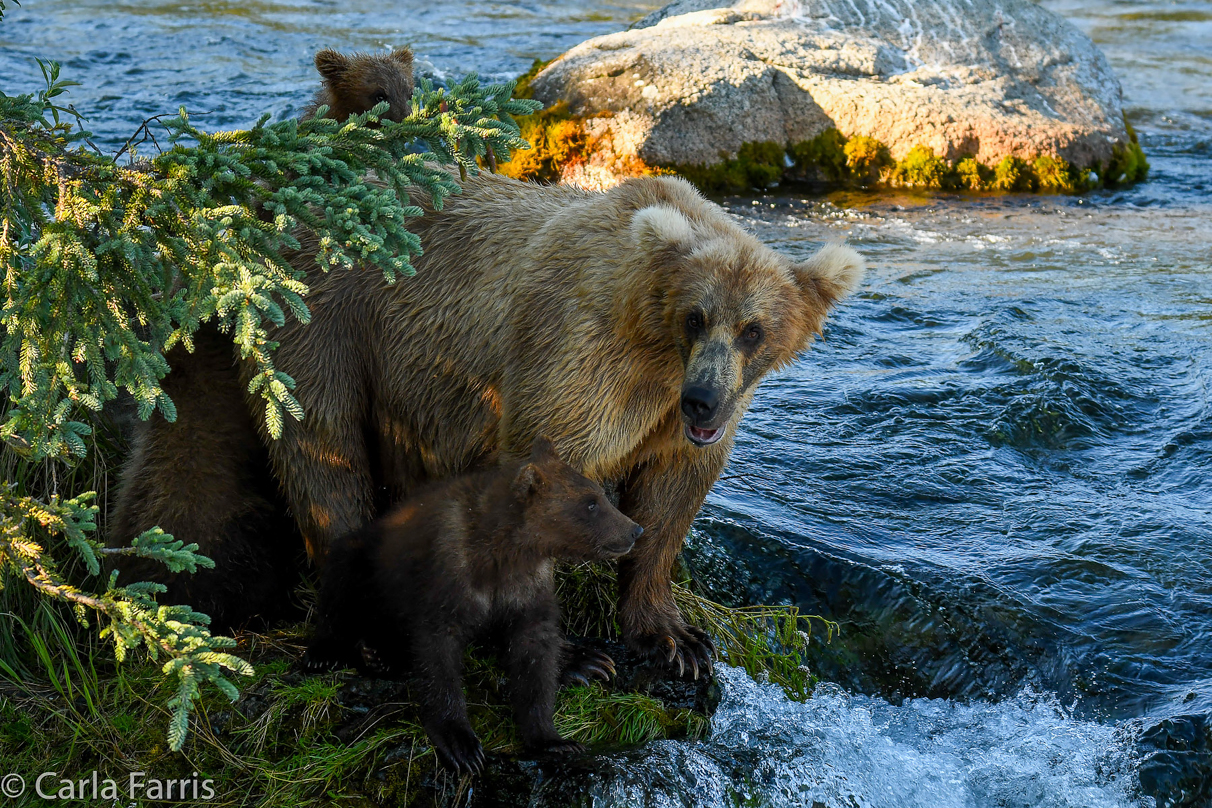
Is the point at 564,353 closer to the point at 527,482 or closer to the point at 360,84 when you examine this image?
the point at 527,482

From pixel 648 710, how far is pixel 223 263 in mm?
2808

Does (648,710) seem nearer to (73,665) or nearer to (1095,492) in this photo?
(73,665)

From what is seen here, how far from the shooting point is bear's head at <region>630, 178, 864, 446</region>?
187 inches

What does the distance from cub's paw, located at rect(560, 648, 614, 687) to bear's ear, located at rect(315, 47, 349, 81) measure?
16.2 ft

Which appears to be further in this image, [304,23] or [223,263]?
[304,23]

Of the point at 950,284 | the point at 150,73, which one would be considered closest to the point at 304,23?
the point at 150,73

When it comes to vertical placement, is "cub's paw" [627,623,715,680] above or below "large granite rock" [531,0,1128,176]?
below

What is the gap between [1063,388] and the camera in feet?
28.9

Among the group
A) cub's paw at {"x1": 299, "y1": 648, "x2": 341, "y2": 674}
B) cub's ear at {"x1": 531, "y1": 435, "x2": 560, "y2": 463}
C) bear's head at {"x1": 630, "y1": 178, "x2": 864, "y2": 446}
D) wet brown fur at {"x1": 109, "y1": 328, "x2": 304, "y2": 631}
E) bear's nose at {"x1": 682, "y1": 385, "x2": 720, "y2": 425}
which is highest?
bear's head at {"x1": 630, "y1": 178, "x2": 864, "y2": 446}

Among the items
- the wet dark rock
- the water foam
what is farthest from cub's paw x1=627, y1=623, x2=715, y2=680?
the wet dark rock

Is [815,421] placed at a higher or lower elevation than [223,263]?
lower

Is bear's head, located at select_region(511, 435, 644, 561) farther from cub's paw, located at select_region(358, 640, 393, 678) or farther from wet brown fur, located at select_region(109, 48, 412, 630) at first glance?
wet brown fur, located at select_region(109, 48, 412, 630)

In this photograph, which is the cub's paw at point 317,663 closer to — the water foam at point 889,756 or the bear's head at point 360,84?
the water foam at point 889,756

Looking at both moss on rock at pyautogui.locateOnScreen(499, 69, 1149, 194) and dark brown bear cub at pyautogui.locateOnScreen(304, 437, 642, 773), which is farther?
moss on rock at pyautogui.locateOnScreen(499, 69, 1149, 194)
